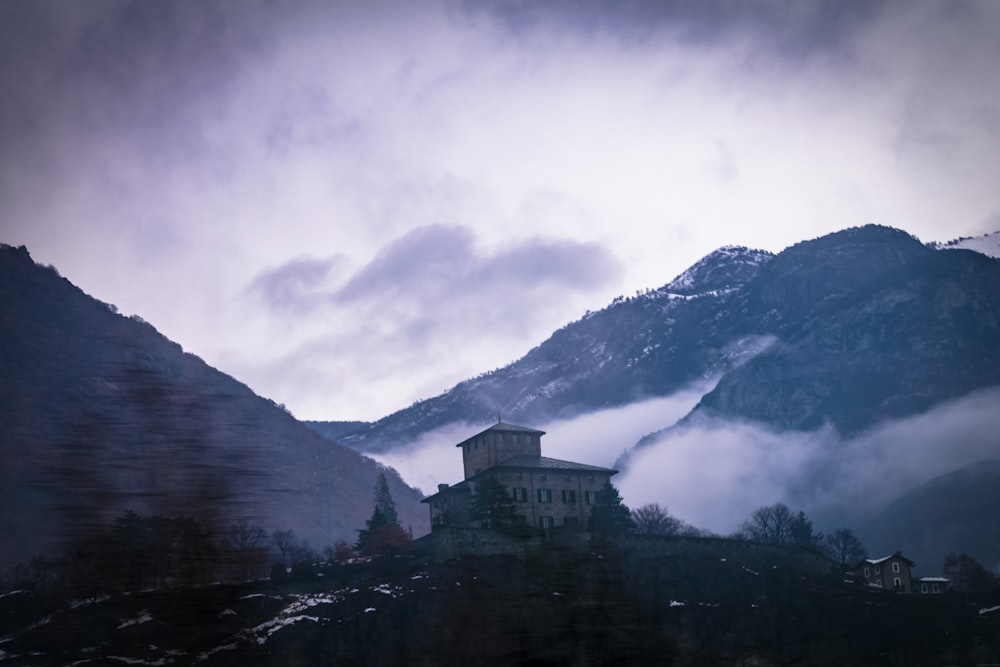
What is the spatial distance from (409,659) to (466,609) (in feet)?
20.5

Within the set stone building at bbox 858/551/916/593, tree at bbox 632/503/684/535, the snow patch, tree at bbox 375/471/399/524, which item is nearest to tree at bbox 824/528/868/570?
tree at bbox 632/503/684/535

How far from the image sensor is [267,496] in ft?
17.6

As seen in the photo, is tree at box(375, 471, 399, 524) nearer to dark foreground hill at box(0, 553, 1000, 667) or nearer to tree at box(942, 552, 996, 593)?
dark foreground hill at box(0, 553, 1000, 667)

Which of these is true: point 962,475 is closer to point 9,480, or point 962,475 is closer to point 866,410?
point 866,410

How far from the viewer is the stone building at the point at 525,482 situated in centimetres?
5538

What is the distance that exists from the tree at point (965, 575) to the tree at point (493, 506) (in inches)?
1423

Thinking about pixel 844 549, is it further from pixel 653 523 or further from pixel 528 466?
pixel 528 466

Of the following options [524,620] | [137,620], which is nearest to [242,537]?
[137,620]

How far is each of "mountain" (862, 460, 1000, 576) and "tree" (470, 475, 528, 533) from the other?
189 feet

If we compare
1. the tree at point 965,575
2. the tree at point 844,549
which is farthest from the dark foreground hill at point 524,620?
the tree at point 844,549

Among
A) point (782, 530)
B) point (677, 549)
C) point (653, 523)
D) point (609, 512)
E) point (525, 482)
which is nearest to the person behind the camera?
point (677, 549)

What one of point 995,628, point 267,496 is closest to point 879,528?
point 995,628

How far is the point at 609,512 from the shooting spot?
5375 cm

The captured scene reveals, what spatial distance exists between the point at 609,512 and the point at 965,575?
42629mm
